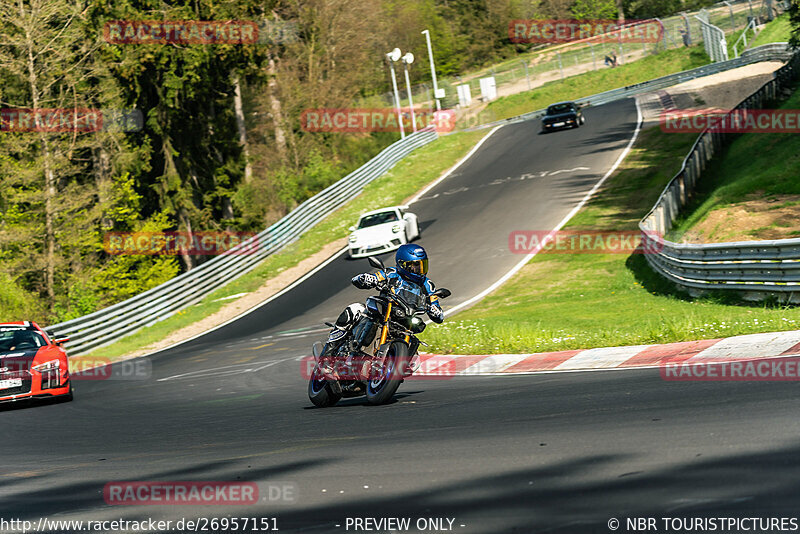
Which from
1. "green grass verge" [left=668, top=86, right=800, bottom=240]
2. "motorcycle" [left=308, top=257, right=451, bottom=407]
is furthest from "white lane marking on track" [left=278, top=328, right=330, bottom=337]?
"motorcycle" [left=308, top=257, right=451, bottom=407]

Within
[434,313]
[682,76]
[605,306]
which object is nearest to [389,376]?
[434,313]

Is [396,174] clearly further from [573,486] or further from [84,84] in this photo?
[573,486]

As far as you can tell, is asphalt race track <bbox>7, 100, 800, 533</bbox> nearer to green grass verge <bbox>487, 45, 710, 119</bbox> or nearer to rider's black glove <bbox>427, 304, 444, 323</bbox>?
rider's black glove <bbox>427, 304, 444, 323</bbox>

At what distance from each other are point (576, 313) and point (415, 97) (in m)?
54.9

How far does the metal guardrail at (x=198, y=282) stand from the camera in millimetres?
27083

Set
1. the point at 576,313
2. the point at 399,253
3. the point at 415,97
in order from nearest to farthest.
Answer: the point at 399,253, the point at 576,313, the point at 415,97

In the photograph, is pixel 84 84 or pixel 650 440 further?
pixel 84 84

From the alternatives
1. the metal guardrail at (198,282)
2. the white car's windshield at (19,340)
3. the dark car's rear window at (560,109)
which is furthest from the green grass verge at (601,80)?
the white car's windshield at (19,340)

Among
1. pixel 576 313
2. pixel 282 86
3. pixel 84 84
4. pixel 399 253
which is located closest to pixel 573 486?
pixel 399 253

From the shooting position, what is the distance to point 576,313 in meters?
18.0

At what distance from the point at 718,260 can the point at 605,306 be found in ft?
9.38

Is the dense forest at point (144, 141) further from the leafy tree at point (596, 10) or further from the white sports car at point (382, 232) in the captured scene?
the leafy tree at point (596, 10)

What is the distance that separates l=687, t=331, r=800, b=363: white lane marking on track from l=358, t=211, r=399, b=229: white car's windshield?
778 inches

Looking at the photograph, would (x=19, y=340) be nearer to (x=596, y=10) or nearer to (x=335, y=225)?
(x=335, y=225)
